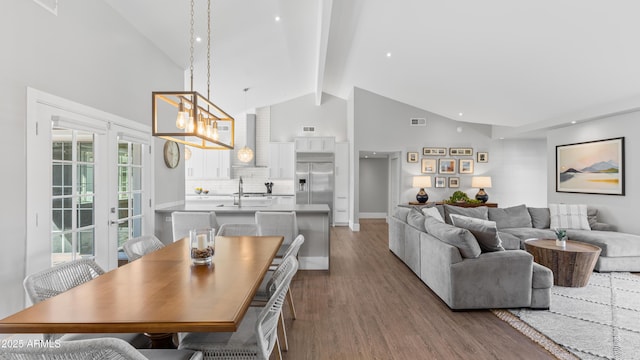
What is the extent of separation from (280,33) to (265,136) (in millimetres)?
4244

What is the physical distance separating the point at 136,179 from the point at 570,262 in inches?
210

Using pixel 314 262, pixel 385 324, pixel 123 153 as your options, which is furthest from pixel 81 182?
pixel 385 324

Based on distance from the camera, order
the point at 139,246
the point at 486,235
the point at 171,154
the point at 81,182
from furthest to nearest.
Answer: the point at 171,154, the point at 486,235, the point at 81,182, the point at 139,246

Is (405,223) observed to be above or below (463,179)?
below

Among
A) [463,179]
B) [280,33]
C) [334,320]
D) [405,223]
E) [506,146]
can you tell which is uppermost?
[280,33]

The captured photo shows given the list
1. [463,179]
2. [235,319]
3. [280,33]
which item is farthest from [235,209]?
[463,179]

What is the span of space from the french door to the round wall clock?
1.48 ft

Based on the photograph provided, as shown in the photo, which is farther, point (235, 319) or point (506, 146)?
point (506, 146)

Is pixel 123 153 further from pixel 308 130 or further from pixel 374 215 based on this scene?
pixel 374 215

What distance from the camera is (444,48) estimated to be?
5039mm

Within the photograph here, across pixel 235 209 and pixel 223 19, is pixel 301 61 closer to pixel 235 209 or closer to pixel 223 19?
pixel 223 19

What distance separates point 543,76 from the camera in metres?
4.84

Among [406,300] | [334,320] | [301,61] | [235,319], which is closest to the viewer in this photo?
[235,319]

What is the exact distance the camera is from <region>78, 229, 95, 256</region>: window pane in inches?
121
